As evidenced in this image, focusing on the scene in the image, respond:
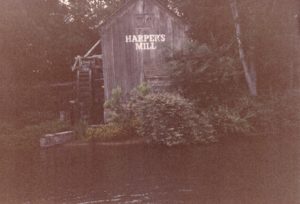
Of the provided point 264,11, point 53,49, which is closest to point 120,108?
point 264,11

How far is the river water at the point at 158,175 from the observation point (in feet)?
32.6

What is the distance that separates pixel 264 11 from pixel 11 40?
46.3 feet

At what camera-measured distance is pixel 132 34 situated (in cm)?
2316

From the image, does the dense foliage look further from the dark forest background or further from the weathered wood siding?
the weathered wood siding

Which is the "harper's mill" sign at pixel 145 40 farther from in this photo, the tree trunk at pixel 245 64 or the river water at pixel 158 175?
the river water at pixel 158 175

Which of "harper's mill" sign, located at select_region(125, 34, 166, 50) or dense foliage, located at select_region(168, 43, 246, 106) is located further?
"harper's mill" sign, located at select_region(125, 34, 166, 50)

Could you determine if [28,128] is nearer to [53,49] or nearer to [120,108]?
[120,108]

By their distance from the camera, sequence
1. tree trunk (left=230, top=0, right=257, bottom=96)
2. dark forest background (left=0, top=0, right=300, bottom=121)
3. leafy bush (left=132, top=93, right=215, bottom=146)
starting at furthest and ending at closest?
tree trunk (left=230, top=0, right=257, bottom=96) < dark forest background (left=0, top=0, right=300, bottom=121) < leafy bush (left=132, top=93, right=215, bottom=146)

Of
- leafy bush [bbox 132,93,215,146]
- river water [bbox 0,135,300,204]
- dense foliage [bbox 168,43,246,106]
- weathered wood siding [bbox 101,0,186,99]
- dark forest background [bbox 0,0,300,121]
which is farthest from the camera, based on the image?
weathered wood siding [bbox 101,0,186,99]

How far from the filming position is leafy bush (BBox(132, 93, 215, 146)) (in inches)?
677

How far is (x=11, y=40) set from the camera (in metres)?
25.9

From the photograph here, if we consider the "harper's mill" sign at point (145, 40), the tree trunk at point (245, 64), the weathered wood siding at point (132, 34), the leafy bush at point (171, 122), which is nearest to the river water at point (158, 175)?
the leafy bush at point (171, 122)

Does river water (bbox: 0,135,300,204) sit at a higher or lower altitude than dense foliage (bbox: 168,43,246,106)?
lower

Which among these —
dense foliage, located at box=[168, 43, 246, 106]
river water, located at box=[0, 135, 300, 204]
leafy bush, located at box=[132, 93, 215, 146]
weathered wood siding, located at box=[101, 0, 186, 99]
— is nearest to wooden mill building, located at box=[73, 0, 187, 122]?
weathered wood siding, located at box=[101, 0, 186, 99]
